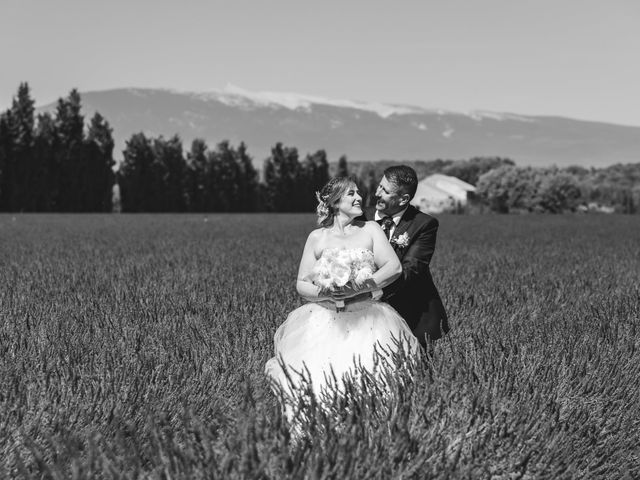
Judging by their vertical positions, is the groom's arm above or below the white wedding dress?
above

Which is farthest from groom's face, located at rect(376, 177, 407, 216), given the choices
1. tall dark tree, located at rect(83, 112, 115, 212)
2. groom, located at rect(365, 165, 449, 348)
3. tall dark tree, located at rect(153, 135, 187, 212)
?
tall dark tree, located at rect(153, 135, 187, 212)

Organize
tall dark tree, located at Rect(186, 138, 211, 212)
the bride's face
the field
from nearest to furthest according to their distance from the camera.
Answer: the field < the bride's face < tall dark tree, located at Rect(186, 138, 211, 212)

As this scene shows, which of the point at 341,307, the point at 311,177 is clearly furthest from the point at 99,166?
the point at 341,307

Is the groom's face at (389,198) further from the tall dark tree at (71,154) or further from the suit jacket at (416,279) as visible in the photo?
the tall dark tree at (71,154)

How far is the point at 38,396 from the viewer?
3.76 m

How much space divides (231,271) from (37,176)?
50258 millimetres

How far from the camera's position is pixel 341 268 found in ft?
12.5

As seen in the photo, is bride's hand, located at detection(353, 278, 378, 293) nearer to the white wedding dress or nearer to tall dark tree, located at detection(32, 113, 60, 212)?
the white wedding dress

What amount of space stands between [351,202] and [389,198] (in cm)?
54

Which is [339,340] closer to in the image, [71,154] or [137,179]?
[71,154]

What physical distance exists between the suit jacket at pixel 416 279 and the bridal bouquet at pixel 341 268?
703mm

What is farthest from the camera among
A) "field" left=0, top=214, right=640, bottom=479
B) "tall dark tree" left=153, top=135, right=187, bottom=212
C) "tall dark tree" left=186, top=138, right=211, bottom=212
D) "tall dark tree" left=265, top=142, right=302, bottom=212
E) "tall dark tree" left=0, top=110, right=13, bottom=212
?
"tall dark tree" left=265, top=142, right=302, bottom=212

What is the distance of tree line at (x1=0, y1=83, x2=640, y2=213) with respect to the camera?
188 ft

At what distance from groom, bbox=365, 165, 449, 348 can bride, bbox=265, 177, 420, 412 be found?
1.43 ft
